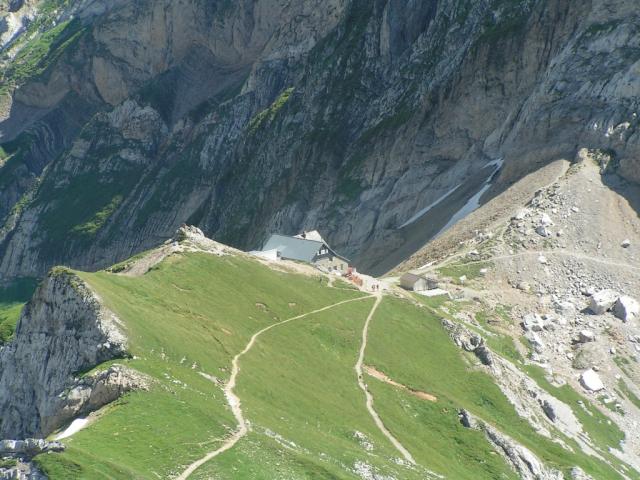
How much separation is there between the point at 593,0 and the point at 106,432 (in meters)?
106

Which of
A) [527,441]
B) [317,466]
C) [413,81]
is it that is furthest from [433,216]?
[317,466]

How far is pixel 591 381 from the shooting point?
8106 cm

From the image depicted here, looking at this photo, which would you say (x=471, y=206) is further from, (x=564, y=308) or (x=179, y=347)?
(x=179, y=347)

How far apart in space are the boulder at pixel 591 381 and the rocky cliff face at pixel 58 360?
164ft

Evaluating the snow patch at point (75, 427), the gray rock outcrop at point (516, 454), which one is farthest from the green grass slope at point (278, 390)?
the snow patch at point (75, 427)

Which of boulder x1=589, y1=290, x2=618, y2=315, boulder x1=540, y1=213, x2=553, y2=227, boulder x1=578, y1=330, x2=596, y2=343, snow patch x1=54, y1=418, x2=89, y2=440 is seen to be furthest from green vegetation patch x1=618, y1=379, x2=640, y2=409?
snow patch x1=54, y1=418, x2=89, y2=440

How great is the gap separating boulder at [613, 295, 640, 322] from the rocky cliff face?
60507 mm

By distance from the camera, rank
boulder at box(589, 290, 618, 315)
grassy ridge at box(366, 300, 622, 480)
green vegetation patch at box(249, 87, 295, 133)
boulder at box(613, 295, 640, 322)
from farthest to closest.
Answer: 1. green vegetation patch at box(249, 87, 295, 133)
2. boulder at box(589, 290, 618, 315)
3. boulder at box(613, 295, 640, 322)
4. grassy ridge at box(366, 300, 622, 480)

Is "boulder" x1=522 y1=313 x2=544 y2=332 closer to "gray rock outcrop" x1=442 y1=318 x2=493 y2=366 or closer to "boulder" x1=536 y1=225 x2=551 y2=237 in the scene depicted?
"gray rock outcrop" x1=442 y1=318 x2=493 y2=366

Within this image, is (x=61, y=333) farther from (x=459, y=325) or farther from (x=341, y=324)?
(x=459, y=325)

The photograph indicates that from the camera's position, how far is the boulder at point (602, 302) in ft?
299

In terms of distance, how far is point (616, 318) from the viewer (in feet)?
297

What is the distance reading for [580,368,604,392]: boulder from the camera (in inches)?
3184

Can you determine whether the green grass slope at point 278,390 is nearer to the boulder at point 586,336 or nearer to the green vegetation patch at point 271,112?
the boulder at point 586,336
